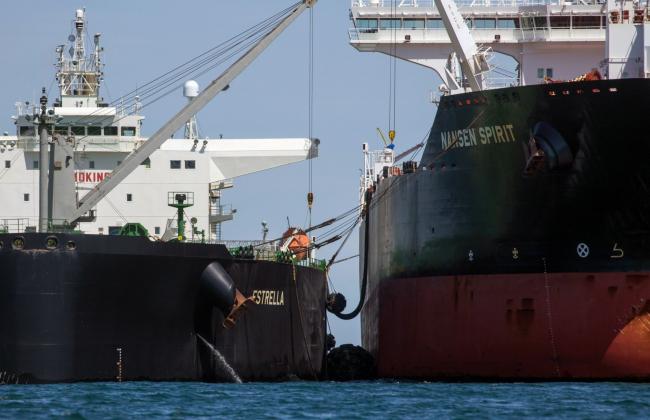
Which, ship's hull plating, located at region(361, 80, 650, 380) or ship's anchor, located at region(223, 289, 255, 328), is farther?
ship's anchor, located at region(223, 289, 255, 328)

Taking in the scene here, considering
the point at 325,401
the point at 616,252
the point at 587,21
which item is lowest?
the point at 325,401

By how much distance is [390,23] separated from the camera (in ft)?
143

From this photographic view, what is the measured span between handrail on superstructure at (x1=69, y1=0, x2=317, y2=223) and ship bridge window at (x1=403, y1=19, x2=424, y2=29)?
14.7 ft

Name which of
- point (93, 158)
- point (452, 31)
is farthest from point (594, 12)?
point (93, 158)

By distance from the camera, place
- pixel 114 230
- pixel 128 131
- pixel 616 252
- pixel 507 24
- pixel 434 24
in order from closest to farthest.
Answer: pixel 616 252 → pixel 114 230 → pixel 128 131 → pixel 507 24 → pixel 434 24

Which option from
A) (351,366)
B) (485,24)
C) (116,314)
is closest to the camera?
(116,314)

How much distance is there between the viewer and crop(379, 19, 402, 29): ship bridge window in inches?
1711

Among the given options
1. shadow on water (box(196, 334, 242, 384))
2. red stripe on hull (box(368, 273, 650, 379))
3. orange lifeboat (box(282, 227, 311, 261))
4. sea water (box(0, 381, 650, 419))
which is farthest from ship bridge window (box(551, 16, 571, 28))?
shadow on water (box(196, 334, 242, 384))

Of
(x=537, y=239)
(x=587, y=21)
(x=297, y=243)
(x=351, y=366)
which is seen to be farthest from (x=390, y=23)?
(x=537, y=239)

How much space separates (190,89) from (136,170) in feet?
7.60

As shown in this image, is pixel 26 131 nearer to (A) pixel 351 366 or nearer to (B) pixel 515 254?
(A) pixel 351 366

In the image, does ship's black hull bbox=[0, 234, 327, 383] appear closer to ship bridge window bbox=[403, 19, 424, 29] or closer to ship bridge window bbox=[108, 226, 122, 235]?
ship bridge window bbox=[108, 226, 122, 235]

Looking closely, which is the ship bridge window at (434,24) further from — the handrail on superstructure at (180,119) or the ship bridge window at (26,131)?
the ship bridge window at (26,131)

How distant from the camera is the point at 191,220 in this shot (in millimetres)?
37906
